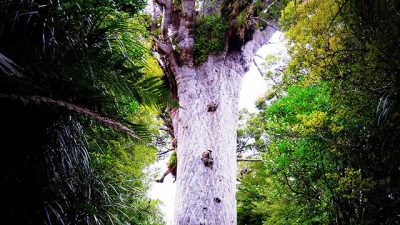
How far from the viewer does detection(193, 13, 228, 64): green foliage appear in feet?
14.5

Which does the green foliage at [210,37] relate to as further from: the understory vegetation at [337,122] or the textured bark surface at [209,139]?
the understory vegetation at [337,122]

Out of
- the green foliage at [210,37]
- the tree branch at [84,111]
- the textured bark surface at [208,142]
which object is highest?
the green foliage at [210,37]

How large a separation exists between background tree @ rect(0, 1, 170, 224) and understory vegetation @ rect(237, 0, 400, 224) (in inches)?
47.7

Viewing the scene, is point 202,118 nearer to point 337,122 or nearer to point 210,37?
point 210,37

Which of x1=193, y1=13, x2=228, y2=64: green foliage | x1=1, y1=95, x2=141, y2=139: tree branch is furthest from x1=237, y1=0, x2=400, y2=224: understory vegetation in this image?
x1=1, y1=95, x2=141, y2=139: tree branch

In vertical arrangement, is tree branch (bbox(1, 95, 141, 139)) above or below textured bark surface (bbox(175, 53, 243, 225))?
below

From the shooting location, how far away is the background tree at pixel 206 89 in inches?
145

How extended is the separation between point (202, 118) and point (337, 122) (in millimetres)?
1672

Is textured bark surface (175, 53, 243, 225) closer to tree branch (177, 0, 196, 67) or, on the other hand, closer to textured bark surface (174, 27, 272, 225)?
textured bark surface (174, 27, 272, 225)

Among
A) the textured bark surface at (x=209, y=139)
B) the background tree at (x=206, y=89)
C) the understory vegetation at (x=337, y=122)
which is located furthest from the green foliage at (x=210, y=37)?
the understory vegetation at (x=337, y=122)

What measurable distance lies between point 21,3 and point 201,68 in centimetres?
270

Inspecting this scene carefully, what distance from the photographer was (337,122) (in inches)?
166

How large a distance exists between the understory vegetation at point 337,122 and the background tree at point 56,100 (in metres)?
1.21

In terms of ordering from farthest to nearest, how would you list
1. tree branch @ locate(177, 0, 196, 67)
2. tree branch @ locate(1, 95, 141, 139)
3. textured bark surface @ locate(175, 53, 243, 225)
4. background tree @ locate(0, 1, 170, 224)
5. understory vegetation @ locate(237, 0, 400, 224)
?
tree branch @ locate(177, 0, 196, 67) → textured bark surface @ locate(175, 53, 243, 225) → understory vegetation @ locate(237, 0, 400, 224) → background tree @ locate(0, 1, 170, 224) → tree branch @ locate(1, 95, 141, 139)
